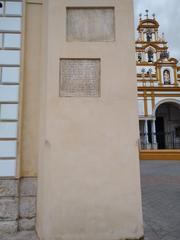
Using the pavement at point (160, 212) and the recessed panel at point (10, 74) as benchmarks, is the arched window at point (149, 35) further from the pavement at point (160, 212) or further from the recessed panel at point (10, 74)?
the recessed panel at point (10, 74)

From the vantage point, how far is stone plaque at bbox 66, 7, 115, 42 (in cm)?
371

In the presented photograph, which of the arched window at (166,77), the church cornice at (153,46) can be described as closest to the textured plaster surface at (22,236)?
the arched window at (166,77)

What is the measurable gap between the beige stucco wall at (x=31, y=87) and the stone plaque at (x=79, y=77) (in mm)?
651

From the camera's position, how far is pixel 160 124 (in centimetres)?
2998

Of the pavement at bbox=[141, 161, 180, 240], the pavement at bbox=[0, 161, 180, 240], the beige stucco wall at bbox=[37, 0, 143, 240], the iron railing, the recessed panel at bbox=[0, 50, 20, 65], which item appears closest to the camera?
the beige stucco wall at bbox=[37, 0, 143, 240]

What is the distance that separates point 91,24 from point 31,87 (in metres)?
1.42

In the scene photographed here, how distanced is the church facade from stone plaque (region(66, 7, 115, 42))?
18.2m

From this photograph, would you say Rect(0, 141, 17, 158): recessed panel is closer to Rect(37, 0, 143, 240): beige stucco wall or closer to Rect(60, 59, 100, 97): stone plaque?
Rect(37, 0, 143, 240): beige stucco wall

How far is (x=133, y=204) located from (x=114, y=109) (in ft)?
4.55

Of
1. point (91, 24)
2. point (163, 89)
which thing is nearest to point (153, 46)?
point (163, 89)

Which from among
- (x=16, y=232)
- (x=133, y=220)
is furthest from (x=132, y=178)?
(x=16, y=232)

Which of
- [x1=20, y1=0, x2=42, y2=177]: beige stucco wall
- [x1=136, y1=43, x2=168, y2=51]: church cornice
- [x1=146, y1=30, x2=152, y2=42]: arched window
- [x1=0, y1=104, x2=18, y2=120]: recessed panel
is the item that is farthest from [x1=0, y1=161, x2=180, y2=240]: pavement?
[x1=146, y1=30, x2=152, y2=42]: arched window

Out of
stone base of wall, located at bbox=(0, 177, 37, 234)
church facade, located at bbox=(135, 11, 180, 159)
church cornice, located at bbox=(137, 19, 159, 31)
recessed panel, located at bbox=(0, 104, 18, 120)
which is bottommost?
stone base of wall, located at bbox=(0, 177, 37, 234)

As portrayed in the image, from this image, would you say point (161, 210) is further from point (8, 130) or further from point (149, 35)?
point (149, 35)
